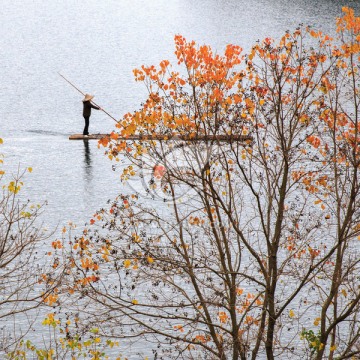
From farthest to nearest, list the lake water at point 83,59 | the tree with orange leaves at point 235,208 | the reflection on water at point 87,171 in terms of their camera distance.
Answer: the lake water at point 83,59 < the reflection on water at point 87,171 < the tree with orange leaves at point 235,208

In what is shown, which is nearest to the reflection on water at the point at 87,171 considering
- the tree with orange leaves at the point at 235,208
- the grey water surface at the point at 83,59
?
the grey water surface at the point at 83,59

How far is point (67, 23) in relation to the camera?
431 feet

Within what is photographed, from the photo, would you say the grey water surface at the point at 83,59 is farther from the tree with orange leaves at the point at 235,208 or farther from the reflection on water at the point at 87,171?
the tree with orange leaves at the point at 235,208

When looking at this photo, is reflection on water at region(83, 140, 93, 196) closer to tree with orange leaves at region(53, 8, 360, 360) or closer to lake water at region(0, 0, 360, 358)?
lake water at region(0, 0, 360, 358)

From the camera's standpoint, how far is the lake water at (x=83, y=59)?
5516 centimetres

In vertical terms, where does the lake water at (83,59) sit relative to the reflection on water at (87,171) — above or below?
above

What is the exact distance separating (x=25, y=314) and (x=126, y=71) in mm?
60265

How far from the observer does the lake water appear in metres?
55.2

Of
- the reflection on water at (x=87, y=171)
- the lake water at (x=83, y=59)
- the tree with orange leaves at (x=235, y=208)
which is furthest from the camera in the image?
the lake water at (x=83, y=59)

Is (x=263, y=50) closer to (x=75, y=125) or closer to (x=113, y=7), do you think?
(x=75, y=125)

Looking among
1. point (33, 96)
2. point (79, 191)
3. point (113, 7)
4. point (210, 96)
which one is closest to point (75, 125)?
point (33, 96)

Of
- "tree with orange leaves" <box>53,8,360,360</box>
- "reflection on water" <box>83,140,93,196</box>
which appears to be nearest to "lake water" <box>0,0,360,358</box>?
"reflection on water" <box>83,140,93,196</box>

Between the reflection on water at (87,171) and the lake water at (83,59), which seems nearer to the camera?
the reflection on water at (87,171)

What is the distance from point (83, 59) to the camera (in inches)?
3932
